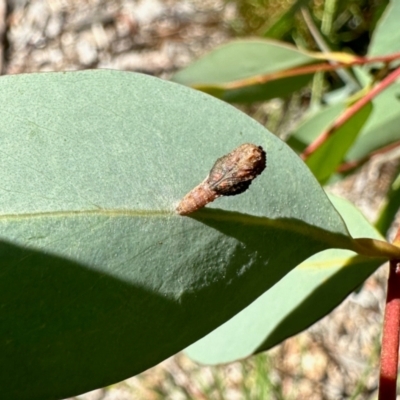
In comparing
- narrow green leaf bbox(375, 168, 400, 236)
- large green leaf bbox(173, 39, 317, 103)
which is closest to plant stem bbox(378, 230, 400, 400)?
narrow green leaf bbox(375, 168, 400, 236)

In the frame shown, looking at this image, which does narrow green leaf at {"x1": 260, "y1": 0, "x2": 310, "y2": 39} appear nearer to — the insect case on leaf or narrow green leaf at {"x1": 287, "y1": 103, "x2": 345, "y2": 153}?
narrow green leaf at {"x1": 287, "y1": 103, "x2": 345, "y2": 153}

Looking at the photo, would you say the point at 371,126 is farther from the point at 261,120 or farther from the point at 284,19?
the point at 261,120

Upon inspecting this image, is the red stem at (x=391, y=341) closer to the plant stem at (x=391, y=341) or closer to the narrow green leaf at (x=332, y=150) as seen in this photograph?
the plant stem at (x=391, y=341)

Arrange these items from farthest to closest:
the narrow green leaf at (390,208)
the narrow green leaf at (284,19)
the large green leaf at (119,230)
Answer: the narrow green leaf at (284,19) → the narrow green leaf at (390,208) → the large green leaf at (119,230)

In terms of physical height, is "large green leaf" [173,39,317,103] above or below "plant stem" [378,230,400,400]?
below

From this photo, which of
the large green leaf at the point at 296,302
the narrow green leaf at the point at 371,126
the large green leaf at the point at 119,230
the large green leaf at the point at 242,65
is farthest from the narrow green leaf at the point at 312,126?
the large green leaf at the point at 119,230

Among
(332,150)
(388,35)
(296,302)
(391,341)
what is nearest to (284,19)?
(388,35)

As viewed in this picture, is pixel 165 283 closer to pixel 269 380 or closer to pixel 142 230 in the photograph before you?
pixel 142 230
